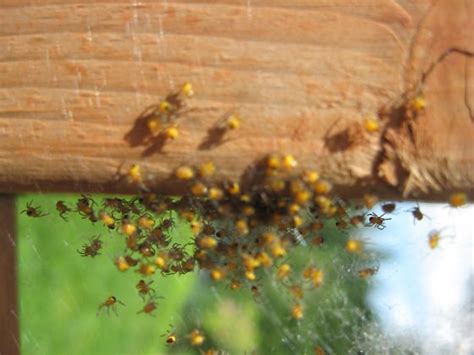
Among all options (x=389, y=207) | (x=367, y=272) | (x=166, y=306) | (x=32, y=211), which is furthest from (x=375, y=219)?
(x=166, y=306)

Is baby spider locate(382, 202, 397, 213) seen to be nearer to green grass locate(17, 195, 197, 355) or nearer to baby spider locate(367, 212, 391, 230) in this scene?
baby spider locate(367, 212, 391, 230)

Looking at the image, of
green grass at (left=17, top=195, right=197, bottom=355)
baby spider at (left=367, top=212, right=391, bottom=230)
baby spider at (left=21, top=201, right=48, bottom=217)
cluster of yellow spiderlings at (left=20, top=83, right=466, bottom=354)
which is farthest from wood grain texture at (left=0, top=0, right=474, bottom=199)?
green grass at (left=17, top=195, right=197, bottom=355)

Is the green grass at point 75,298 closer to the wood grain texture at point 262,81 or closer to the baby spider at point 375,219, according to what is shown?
the baby spider at point 375,219

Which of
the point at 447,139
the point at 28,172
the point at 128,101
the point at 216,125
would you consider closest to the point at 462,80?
the point at 447,139

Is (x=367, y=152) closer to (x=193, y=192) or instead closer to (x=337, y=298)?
(x=193, y=192)

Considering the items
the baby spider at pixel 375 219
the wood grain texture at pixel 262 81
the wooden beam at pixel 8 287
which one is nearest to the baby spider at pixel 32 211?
the wooden beam at pixel 8 287

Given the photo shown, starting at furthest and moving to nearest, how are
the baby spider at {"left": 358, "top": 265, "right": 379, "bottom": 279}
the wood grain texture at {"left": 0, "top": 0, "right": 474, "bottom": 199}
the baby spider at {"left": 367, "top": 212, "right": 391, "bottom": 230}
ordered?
the baby spider at {"left": 358, "top": 265, "right": 379, "bottom": 279}, the baby spider at {"left": 367, "top": 212, "right": 391, "bottom": 230}, the wood grain texture at {"left": 0, "top": 0, "right": 474, "bottom": 199}

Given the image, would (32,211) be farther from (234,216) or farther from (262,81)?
(262,81)
